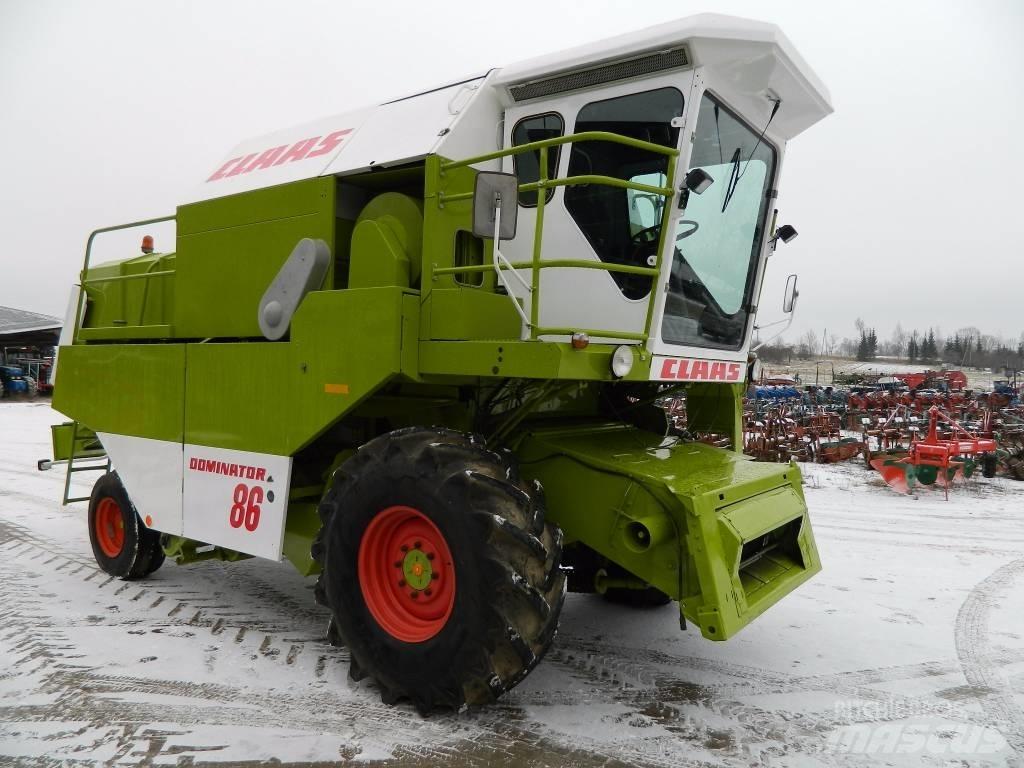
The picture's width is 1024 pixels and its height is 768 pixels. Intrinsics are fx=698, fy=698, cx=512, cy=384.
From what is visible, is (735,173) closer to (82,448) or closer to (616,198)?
(616,198)

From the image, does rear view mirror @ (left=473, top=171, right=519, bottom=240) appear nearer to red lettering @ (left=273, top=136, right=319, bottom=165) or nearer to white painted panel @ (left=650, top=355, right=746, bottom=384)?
white painted panel @ (left=650, top=355, right=746, bottom=384)

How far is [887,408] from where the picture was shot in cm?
1684

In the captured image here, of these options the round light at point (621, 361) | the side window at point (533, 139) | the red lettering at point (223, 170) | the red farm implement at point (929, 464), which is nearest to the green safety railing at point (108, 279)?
the red lettering at point (223, 170)

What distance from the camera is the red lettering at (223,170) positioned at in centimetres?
516

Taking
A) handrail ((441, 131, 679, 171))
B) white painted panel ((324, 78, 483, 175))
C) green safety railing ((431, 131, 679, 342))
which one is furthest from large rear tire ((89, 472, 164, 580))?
handrail ((441, 131, 679, 171))

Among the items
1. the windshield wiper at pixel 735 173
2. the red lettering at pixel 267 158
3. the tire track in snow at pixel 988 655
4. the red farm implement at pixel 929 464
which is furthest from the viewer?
the red farm implement at pixel 929 464

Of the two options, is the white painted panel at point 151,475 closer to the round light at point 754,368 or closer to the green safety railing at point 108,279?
the green safety railing at point 108,279

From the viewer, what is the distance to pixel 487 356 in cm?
329

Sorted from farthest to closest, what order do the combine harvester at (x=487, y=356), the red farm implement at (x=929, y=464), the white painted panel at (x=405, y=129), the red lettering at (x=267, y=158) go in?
the red farm implement at (x=929, y=464) < the red lettering at (x=267, y=158) < the white painted panel at (x=405, y=129) < the combine harvester at (x=487, y=356)

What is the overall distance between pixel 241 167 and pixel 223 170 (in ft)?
0.81

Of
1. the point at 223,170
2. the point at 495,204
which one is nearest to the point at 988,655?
the point at 495,204

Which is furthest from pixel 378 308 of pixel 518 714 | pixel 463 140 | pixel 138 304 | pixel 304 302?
pixel 138 304

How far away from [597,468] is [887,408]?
1579 centimetres

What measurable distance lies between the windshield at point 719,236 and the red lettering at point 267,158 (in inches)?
112
